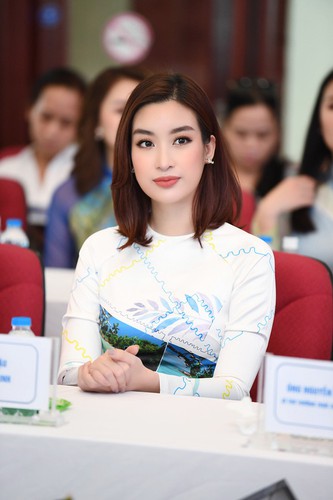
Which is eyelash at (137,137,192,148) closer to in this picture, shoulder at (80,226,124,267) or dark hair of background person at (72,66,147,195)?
shoulder at (80,226,124,267)

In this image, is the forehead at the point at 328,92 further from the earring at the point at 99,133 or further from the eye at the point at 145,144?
the eye at the point at 145,144

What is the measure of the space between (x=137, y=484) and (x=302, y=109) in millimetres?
4292

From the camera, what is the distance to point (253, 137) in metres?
3.71

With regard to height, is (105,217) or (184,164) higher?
Answer: (184,164)

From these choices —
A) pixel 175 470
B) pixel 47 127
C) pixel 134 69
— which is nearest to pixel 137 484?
pixel 175 470

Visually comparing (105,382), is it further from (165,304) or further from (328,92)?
(328,92)

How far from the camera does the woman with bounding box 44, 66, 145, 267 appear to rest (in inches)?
128

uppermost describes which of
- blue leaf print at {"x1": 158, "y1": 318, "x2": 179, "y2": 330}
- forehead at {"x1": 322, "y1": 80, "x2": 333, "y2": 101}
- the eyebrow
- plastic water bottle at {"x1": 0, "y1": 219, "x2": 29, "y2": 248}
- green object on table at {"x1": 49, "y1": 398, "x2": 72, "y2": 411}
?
forehead at {"x1": 322, "y1": 80, "x2": 333, "y2": 101}

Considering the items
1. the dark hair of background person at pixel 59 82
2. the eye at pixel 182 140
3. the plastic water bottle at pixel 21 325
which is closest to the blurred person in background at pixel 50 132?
Answer: the dark hair of background person at pixel 59 82

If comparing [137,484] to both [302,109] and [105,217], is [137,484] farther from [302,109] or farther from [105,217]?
[302,109]

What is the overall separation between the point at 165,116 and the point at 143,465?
0.78 metres

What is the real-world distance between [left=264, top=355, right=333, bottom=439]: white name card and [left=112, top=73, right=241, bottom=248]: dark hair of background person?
0.58m

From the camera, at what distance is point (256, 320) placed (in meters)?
1.58

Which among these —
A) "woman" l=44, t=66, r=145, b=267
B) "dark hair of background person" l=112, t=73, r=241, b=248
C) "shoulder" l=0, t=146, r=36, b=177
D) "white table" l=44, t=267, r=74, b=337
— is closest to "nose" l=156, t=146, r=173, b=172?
"dark hair of background person" l=112, t=73, r=241, b=248
